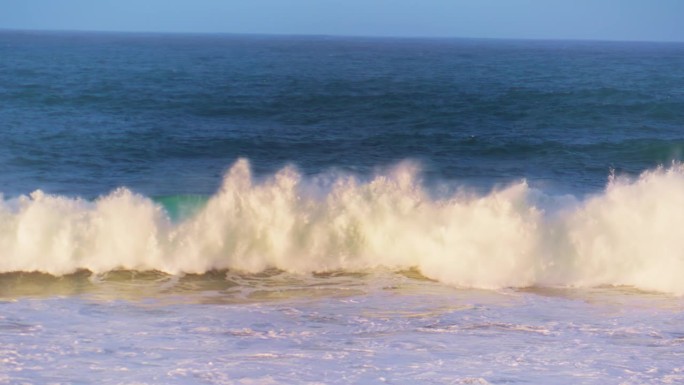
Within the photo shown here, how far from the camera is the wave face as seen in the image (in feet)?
35.7

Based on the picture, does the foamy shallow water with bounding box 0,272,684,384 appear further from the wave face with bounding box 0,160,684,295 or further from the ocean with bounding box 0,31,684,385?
the wave face with bounding box 0,160,684,295

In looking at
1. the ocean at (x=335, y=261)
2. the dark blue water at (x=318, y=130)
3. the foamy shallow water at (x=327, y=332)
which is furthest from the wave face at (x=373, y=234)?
the dark blue water at (x=318, y=130)

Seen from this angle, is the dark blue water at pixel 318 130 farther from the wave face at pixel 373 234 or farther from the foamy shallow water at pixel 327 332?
the foamy shallow water at pixel 327 332

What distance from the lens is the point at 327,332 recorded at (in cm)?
832

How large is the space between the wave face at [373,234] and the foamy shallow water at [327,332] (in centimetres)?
53

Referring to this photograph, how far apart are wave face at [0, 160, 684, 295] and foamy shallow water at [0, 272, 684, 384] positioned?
1.74 ft

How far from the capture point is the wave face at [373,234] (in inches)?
428

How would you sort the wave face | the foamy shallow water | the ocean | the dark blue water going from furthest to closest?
the dark blue water
the wave face
the ocean
the foamy shallow water

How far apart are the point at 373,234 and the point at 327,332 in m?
3.64

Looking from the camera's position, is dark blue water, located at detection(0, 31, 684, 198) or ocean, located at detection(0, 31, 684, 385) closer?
ocean, located at detection(0, 31, 684, 385)

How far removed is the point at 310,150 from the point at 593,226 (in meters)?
10.2

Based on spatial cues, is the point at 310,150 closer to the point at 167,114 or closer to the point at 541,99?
the point at 167,114

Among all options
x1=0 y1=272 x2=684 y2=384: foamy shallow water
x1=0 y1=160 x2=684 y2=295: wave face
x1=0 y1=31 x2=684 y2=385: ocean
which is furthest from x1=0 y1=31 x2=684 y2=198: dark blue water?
x1=0 y1=272 x2=684 y2=384: foamy shallow water

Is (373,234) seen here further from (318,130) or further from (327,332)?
(318,130)
